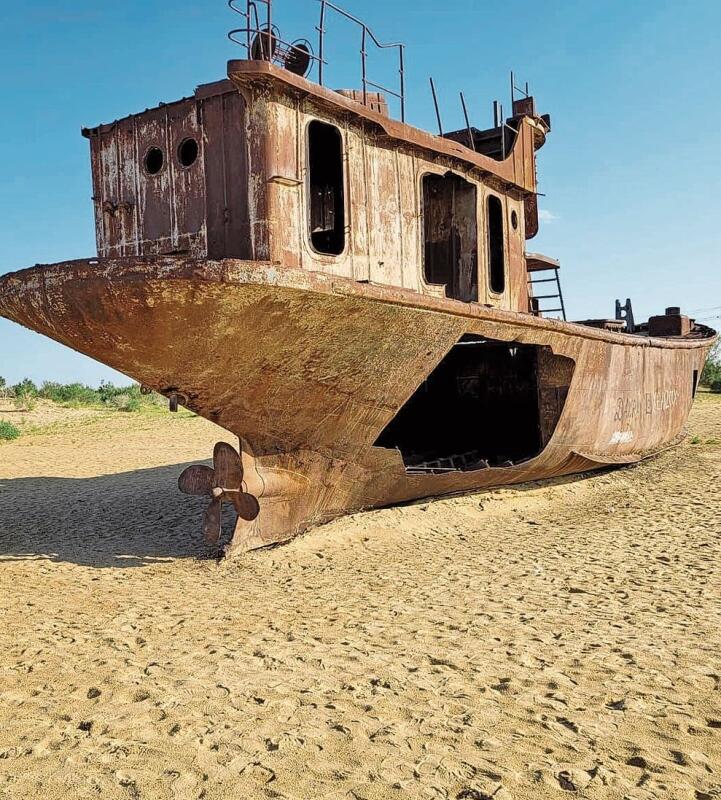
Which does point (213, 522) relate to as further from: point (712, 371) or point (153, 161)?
point (712, 371)

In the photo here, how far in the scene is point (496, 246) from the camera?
815 centimetres

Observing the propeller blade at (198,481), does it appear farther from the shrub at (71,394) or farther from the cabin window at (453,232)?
the shrub at (71,394)

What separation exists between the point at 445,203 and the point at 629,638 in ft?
16.3

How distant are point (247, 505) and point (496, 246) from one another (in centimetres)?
431

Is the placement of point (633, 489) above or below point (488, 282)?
below

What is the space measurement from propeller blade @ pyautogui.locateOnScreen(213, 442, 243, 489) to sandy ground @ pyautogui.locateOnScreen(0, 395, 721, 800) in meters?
0.64

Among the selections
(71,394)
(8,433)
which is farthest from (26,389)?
(8,433)

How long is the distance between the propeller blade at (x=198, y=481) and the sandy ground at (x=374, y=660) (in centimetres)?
59

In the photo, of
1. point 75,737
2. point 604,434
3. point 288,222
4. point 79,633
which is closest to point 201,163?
point 288,222

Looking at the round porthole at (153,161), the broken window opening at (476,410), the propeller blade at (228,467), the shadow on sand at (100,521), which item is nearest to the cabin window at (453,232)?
the broken window opening at (476,410)

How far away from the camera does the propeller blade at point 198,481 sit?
583 centimetres

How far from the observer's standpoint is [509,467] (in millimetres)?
7539

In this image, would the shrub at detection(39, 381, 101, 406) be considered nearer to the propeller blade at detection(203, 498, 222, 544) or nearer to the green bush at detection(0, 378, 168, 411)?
the green bush at detection(0, 378, 168, 411)

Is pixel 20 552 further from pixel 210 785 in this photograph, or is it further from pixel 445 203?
pixel 445 203
